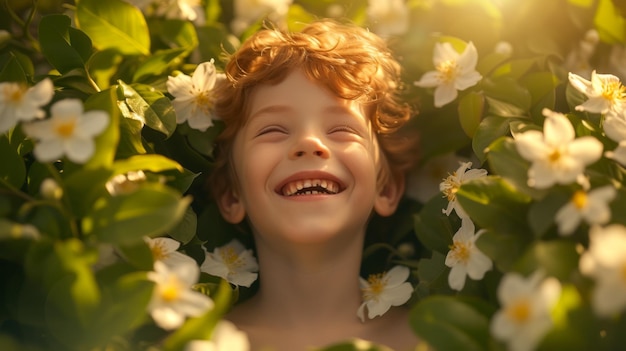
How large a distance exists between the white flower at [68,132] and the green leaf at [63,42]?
384 mm

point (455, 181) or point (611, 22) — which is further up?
point (611, 22)

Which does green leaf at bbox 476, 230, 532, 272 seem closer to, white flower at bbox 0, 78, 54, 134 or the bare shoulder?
the bare shoulder

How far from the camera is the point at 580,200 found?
1040 mm

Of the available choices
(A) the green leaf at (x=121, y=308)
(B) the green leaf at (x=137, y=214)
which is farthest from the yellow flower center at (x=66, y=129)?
(A) the green leaf at (x=121, y=308)

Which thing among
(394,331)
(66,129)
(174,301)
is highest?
(66,129)

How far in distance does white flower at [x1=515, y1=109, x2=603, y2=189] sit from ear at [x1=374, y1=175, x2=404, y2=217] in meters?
0.56

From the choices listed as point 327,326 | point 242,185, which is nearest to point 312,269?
point 327,326

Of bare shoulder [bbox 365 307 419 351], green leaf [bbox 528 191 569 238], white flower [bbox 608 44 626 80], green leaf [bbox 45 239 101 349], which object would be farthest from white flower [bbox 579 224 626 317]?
white flower [bbox 608 44 626 80]

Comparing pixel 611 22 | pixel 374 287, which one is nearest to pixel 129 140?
pixel 374 287

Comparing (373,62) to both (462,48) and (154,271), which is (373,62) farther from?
(154,271)

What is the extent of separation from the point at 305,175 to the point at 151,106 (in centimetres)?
34

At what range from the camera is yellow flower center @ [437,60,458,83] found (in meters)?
1.64

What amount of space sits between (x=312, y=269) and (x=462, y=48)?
2.07ft

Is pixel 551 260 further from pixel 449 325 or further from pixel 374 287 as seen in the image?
pixel 374 287
